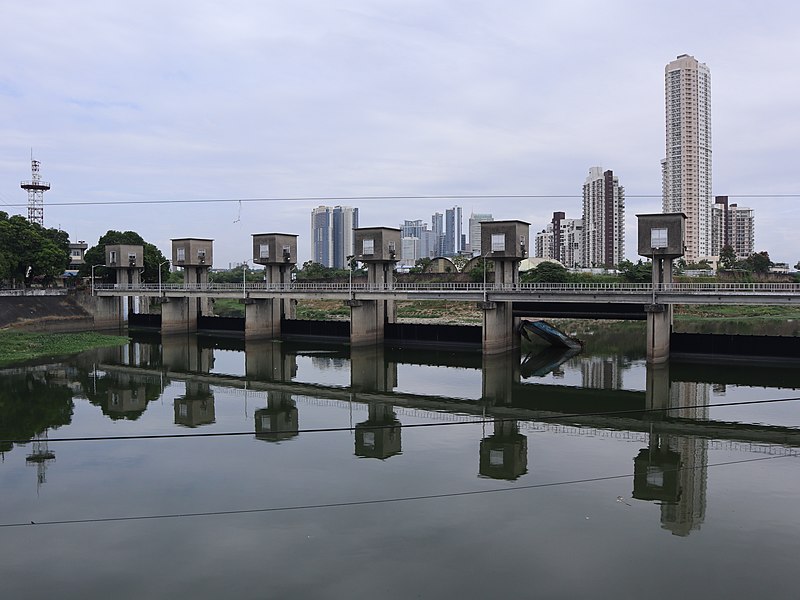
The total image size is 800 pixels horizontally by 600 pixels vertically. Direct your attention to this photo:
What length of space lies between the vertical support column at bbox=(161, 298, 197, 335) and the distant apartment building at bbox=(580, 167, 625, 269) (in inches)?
5130

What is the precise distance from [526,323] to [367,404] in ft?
77.5

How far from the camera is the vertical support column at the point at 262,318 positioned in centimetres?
5625

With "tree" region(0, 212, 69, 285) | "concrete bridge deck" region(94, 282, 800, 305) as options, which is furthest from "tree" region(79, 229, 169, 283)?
"concrete bridge deck" region(94, 282, 800, 305)

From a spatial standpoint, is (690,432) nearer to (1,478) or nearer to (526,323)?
(1,478)

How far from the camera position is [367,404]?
30.5 m

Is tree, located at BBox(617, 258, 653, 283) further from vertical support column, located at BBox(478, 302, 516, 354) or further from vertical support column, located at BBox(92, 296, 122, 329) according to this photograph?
vertical support column, located at BBox(92, 296, 122, 329)

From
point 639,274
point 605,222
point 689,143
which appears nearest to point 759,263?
point 639,274

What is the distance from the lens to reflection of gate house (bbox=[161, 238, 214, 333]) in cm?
6238

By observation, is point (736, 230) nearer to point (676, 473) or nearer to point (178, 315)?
point (178, 315)

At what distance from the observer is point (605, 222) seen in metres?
177

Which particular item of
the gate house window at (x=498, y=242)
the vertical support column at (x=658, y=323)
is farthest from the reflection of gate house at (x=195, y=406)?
the vertical support column at (x=658, y=323)

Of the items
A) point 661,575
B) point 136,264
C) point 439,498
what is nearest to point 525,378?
point 439,498

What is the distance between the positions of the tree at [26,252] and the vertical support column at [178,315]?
53.4 ft

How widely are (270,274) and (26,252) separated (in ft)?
96.6
